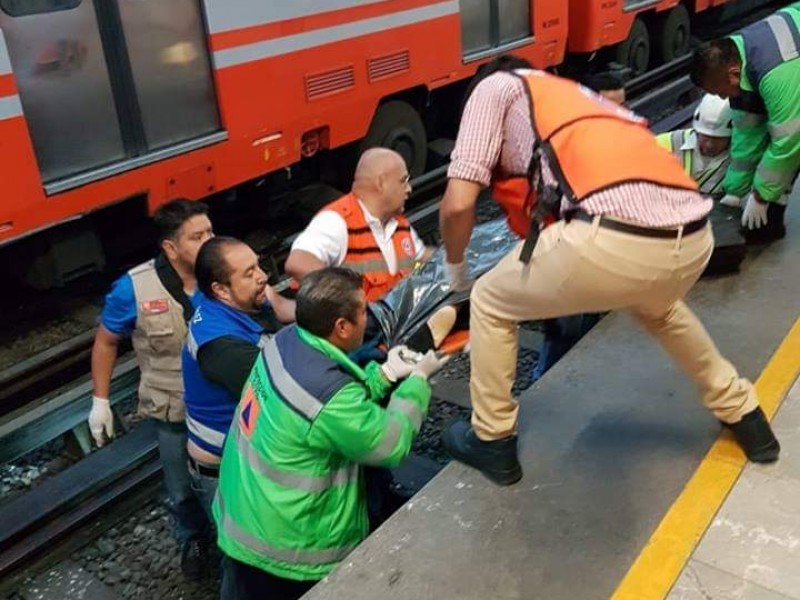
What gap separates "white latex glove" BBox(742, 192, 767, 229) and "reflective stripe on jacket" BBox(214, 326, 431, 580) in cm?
258

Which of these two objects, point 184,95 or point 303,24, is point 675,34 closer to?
point 303,24

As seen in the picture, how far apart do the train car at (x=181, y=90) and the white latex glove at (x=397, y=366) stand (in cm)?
296

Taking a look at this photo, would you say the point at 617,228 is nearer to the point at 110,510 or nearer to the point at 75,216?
the point at 110,510

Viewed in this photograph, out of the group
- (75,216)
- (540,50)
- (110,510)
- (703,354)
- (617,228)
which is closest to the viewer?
(617,228)

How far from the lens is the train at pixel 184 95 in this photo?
518cm

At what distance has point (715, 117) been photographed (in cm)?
506

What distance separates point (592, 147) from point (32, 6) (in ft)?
12.1

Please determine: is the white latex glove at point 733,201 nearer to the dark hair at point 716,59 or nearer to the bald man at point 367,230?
the dark hair at point 716,59

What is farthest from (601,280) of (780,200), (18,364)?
(18,364)

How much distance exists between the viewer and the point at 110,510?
4227 millimetres

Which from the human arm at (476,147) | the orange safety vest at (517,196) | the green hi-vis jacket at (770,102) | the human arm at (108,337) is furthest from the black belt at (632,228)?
the green hi-vis jacket at (770,102)

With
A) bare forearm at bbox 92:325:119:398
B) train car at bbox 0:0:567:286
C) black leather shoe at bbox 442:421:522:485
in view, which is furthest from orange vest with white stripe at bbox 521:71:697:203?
train car at bbox 0:0:567:286

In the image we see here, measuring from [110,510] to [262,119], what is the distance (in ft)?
9.97

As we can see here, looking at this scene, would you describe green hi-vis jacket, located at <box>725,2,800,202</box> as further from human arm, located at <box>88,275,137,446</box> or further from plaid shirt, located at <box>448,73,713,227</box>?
human arm, located at <box>88,275,137,446</box>
